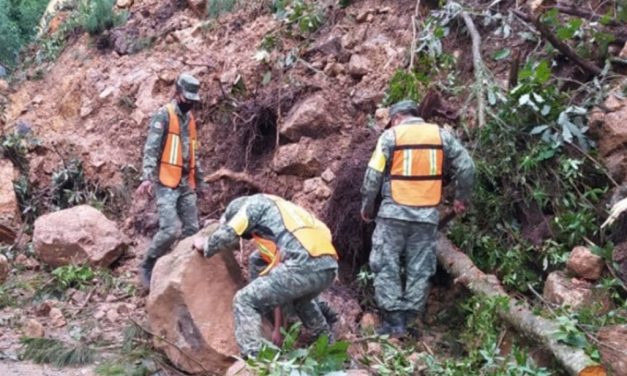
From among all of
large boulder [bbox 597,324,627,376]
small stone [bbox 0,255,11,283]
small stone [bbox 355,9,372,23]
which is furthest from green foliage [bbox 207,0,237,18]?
large boulder [bbox 597,324,627,376]

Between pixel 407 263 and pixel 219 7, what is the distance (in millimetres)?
5493

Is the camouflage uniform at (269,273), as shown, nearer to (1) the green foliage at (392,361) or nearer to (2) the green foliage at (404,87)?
(1) the green foliage at (392,361)

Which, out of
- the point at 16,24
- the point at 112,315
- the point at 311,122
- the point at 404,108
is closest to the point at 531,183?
the point at 404,108

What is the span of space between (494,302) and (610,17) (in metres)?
3.07

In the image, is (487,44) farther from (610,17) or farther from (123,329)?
(123,329)

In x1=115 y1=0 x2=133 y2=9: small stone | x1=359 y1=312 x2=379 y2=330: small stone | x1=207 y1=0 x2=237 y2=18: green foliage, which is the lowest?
x1=359 y1=312 x2=379 y2=330: small stone

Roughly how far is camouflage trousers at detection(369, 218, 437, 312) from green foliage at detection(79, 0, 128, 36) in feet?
21.7

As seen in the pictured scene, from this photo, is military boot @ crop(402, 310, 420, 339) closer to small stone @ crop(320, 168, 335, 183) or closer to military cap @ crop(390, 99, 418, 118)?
military cap @ crop(390, 99, 418, 118)

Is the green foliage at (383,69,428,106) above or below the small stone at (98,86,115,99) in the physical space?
above

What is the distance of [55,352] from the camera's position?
15.9 ft

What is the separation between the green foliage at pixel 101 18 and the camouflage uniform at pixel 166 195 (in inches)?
191

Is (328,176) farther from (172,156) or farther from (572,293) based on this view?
(572,293)

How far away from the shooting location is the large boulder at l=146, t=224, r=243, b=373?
15.2 ft

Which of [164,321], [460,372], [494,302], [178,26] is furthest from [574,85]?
[178,26]
